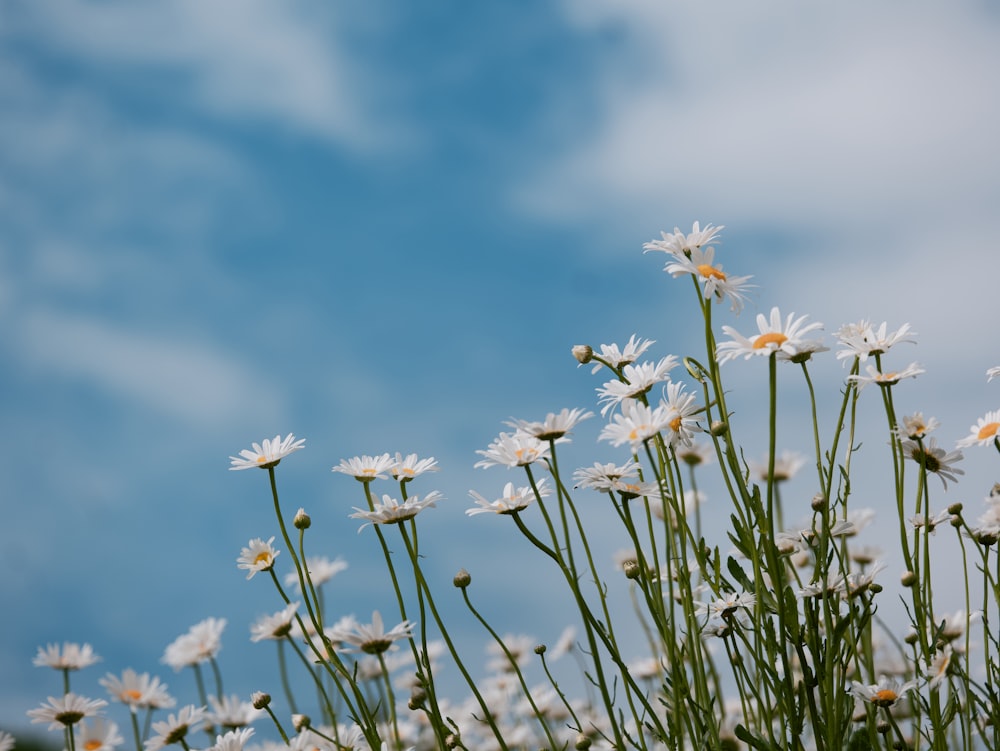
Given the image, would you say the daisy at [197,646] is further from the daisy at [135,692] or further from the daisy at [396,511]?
the daisy at [396,511]

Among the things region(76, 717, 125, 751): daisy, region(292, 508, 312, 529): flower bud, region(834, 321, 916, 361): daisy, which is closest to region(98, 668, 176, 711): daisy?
region(76, 717, 125, 751): daisy

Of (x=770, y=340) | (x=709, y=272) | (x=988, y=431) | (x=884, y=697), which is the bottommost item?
(x=884, y=697)

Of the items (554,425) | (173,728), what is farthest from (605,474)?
(173,728)

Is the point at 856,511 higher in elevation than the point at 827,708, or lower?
higher

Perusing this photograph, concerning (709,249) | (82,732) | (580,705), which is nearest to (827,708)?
(709,249)

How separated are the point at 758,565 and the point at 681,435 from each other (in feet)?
1.44

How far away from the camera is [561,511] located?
8.25 feet

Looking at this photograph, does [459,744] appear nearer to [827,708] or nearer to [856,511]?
[827,708]

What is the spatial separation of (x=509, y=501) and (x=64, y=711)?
2.26m

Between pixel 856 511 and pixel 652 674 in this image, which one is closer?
pixel 856 511

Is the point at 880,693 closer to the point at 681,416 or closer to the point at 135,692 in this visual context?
the point at 681,416

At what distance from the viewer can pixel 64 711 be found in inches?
152

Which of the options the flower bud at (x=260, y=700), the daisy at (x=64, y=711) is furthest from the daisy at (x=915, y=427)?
the daisy at (x=64, y=711)

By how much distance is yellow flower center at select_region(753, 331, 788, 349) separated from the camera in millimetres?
2426
